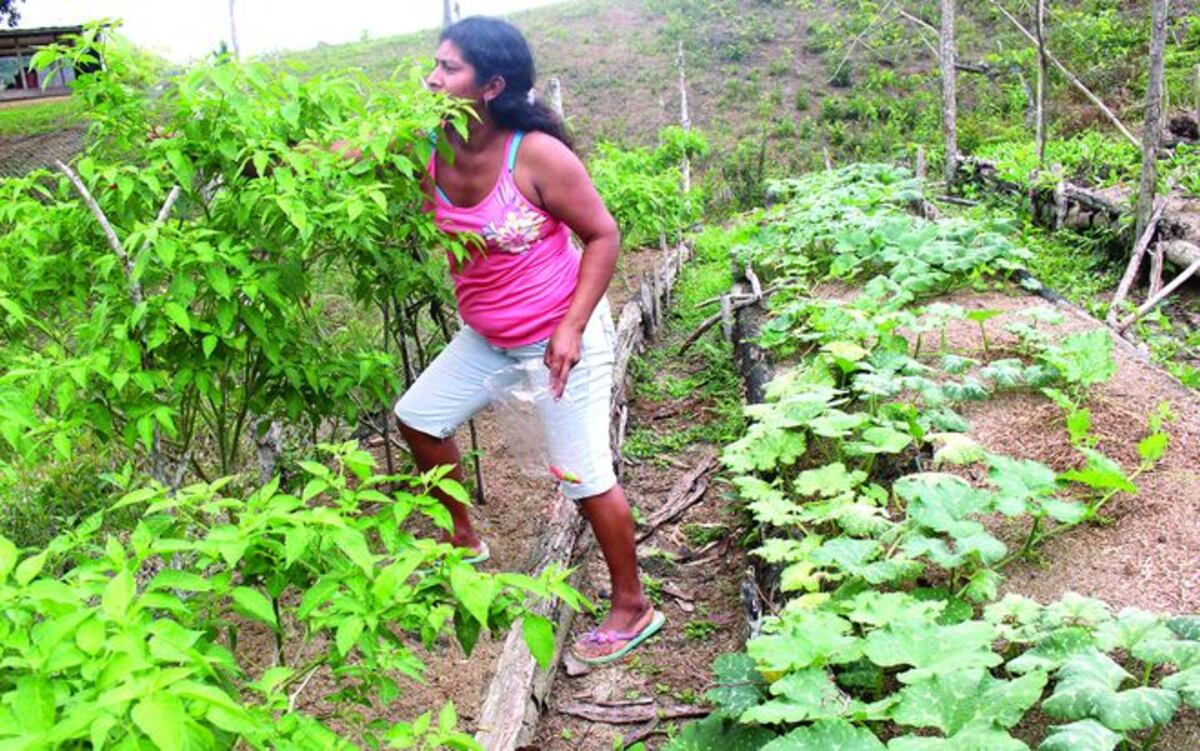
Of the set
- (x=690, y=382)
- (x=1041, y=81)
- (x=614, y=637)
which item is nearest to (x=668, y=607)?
(x=614, y=637)

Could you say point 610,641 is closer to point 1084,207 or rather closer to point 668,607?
point 668,607

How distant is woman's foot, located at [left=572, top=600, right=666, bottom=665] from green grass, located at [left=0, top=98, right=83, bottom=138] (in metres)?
13.5

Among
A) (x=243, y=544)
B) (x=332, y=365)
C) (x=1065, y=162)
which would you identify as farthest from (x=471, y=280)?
(x=1065, y=162)

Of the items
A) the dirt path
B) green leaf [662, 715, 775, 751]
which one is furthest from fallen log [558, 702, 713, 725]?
green leaf [662, 715, 775, 751]

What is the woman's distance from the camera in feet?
9.57

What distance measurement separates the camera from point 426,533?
406 cm

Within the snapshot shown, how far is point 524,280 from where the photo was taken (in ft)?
9.93

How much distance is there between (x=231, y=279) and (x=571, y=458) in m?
1.14

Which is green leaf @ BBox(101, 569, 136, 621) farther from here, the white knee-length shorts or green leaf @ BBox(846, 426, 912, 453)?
green leaf @ BBox(846, 426, 912, 453)

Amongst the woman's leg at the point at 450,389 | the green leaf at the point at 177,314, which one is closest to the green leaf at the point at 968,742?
the woman's leg at the point at 450,389

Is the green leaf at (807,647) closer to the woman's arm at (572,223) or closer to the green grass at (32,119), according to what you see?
the woman's arm at (572,223)

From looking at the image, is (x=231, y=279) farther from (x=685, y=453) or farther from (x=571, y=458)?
(x=685, y=453)

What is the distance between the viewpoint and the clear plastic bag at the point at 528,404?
3.08 m

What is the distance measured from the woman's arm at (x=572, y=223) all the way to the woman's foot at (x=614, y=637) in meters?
0.87
